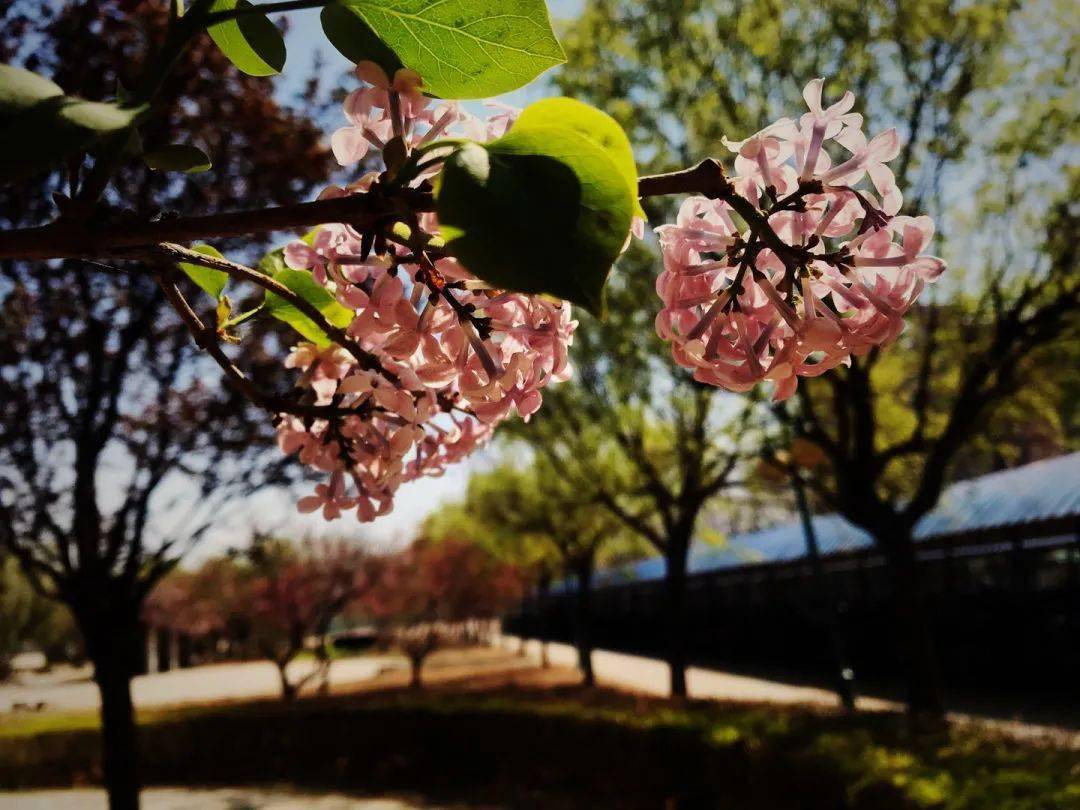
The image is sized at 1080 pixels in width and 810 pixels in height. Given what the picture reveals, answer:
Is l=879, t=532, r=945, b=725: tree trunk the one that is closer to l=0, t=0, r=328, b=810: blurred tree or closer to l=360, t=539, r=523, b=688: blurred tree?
l=0, t=0, r=328, b=810: blurred tree

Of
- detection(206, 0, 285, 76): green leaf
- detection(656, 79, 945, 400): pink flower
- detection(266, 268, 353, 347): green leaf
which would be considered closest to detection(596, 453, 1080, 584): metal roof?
detection(656, 79, 945, 400): pink flower

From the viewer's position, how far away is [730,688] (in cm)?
1912

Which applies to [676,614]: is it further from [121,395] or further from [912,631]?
[121,395]

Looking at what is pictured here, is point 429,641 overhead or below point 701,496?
below

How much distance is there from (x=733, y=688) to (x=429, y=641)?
8.48m

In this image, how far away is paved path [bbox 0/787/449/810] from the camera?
11.9m

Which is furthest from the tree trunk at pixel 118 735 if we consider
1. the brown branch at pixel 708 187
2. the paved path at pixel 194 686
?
the paved path at pixel 194 686

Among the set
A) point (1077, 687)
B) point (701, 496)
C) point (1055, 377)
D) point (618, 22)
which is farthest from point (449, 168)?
point (1077, 687)

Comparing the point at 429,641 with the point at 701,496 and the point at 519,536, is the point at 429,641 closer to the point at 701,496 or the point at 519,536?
the point at 519,536

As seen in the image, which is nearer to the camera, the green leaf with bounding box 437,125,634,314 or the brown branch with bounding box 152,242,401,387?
the green leaf with bounding box 437,125,634,314

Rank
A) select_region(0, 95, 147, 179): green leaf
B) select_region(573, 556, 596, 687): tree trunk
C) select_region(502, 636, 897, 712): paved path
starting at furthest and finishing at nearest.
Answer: select_region(573, 556, 596, 687): tree trunk, select_region(502, 636, 897, 712): paved path, select_region(0, 95, 147, 179): green leaf

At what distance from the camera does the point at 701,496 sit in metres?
15.5

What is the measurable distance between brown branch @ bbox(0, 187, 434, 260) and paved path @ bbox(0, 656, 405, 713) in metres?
23.6

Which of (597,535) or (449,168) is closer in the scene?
(449,168)
